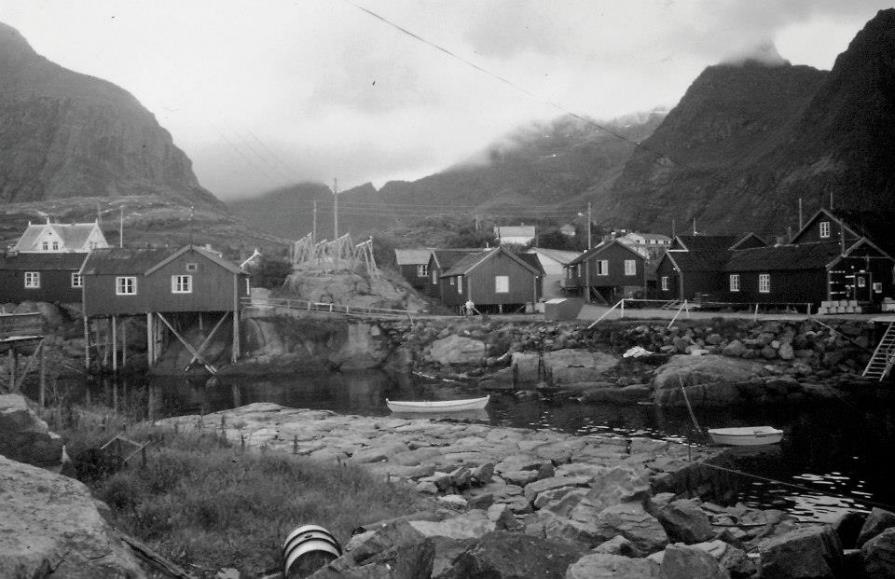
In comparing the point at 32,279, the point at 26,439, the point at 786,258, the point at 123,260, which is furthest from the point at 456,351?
the point at 32,279

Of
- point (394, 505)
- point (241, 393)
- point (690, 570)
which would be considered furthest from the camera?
point (241, 393)

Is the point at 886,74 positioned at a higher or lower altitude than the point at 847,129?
higher

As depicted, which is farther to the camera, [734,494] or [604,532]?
[734,494]

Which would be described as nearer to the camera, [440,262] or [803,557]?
[803,557]

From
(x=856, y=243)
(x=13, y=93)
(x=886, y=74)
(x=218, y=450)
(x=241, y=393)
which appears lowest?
(x=241, y=393)

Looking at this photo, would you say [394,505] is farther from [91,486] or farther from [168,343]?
[168,343]

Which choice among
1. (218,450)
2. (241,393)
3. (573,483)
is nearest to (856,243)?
(573,483)

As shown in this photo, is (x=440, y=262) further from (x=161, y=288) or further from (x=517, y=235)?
(x=517, y=235)
